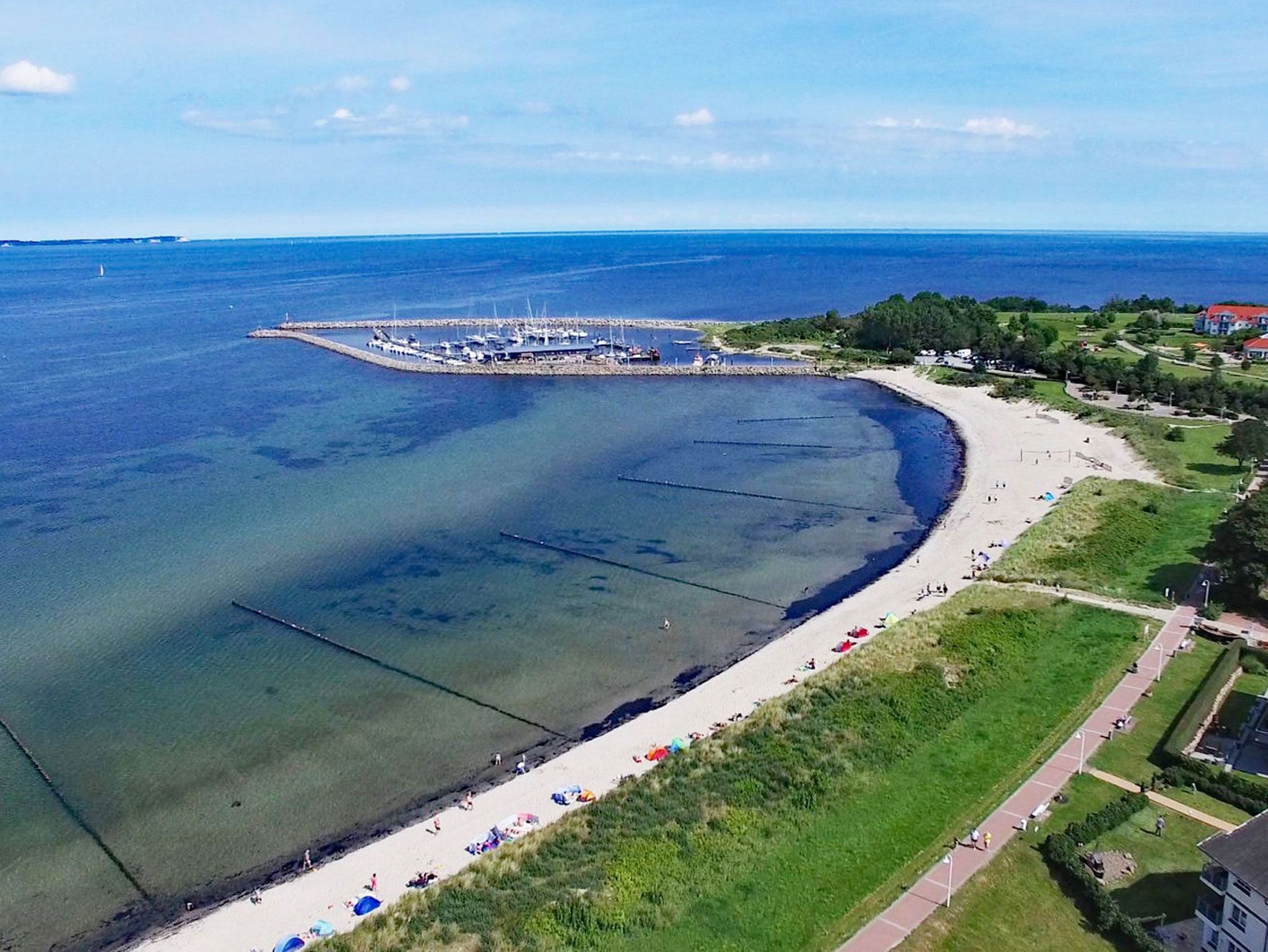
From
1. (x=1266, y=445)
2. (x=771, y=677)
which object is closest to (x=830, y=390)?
(x=1266, y=445)

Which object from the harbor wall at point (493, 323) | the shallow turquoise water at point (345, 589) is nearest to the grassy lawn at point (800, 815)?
the shallow turquoise water at point (345, 589)

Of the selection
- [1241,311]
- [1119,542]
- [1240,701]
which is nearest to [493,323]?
[1241,311]

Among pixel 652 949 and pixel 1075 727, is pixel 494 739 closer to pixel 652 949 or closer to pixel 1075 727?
pixel 652 949

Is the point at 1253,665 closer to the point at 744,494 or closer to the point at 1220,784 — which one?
the point at 1220,784

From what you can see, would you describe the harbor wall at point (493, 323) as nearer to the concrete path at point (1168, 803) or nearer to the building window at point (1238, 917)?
the concrete path at point (1168, 803)

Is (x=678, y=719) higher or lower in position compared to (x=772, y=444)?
lower

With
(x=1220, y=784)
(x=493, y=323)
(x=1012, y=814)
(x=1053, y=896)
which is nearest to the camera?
(x=1053, y=896)

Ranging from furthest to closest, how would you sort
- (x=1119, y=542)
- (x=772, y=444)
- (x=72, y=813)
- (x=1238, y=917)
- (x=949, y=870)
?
1. (x=772, y=444)
2. (x=1119, y=542)
3. (x=72, y=813)
4. (x=949, y=870)
5. (x=1238, y=917)
